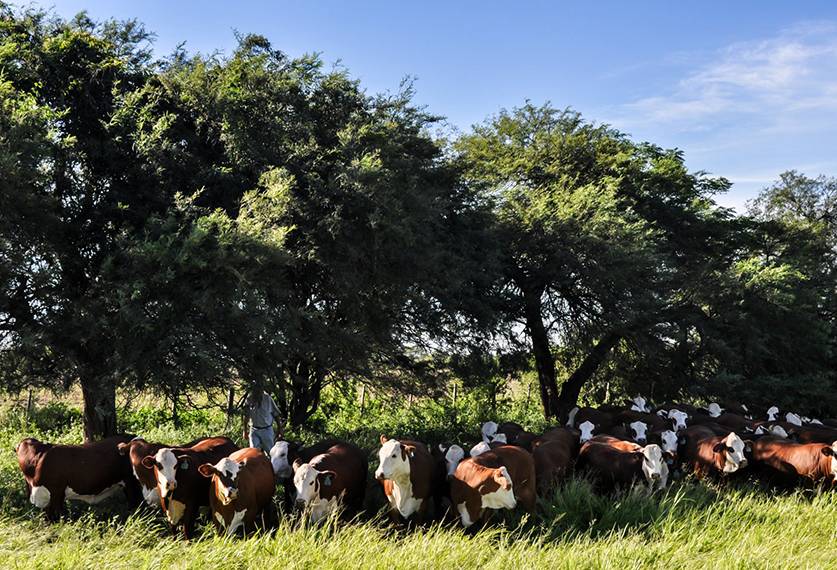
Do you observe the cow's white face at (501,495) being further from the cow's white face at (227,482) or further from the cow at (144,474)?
the cow at (144,474)

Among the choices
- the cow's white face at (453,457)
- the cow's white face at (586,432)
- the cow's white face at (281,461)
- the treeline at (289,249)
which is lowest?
the cow's white face at (586,432)

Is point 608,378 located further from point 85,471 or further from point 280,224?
point 85,471

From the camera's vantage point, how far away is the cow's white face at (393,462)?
848 cm

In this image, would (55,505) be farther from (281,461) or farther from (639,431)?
(639,431)

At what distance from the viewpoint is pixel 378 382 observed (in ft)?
51.7

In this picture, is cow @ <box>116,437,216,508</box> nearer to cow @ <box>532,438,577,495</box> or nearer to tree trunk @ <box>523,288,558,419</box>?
cow @ <box>532,438,577,495</box>

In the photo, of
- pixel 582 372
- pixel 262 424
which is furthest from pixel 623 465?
pixel 582 372

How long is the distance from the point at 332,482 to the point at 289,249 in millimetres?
4626

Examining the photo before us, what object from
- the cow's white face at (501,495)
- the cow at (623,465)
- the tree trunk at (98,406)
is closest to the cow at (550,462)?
the cow at (623,465)

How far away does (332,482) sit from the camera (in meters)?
8.68

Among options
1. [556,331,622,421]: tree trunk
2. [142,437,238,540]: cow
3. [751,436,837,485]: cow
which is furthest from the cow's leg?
[556,331,622,421]: tree trunk

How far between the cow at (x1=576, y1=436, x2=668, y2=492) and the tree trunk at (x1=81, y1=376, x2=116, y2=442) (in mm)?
7126

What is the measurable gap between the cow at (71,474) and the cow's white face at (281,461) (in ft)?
6.05

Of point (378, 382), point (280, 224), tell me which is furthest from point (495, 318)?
point (280, 224)
